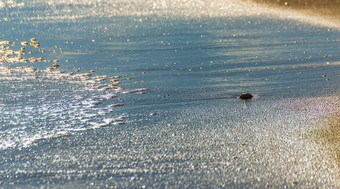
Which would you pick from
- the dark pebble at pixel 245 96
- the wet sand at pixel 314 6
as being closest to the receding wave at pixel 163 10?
the wet sand at pixel 314 6

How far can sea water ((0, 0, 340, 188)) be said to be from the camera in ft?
8.48

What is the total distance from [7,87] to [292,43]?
3.58 metres

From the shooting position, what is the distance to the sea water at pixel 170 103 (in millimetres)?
2586

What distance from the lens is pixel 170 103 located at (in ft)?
12.7

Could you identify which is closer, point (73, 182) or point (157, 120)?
point (73, 182)

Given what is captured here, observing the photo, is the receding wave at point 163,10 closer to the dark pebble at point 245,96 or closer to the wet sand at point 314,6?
the wet sand at point 314,6

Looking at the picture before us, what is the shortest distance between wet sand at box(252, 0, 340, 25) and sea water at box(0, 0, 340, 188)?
507mm

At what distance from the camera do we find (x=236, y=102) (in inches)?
151

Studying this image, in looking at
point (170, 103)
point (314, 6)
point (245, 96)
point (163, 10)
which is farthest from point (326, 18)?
point (170, 103)

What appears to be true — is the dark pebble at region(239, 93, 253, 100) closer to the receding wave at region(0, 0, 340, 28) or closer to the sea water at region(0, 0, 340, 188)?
the sea water at region(0, 0, 340, 188)

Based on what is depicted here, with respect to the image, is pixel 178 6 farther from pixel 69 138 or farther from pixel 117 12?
pixel 69 138

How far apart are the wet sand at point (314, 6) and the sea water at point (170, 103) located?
507 millimetres

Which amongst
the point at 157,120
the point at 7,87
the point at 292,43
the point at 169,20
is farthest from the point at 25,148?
the point at 169,20

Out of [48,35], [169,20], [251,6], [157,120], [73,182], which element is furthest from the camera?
[251,6]
